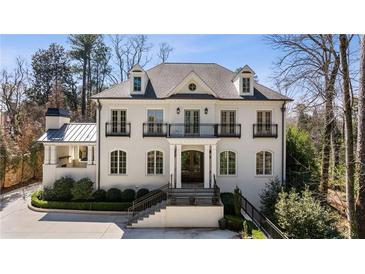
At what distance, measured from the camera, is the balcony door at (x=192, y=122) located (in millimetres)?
14000

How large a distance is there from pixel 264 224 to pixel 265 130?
519cm

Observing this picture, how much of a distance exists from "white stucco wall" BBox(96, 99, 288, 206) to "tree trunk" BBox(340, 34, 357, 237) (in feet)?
18.3

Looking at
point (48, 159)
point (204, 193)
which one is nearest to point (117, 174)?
point (48, 159)

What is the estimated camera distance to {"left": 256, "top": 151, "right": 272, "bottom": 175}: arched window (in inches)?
565

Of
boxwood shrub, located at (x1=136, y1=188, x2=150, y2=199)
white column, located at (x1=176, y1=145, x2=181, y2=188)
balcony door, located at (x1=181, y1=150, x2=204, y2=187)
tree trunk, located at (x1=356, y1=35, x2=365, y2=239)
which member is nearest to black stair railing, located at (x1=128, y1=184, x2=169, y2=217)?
boxwood shrub, located at (x1=136, y1=188, x2=150, y2=199)

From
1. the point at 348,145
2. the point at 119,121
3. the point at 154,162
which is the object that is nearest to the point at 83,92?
the point at 119,121

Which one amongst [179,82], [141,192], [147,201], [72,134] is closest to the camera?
[147,201]

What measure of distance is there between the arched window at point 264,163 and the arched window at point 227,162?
4.36 ft

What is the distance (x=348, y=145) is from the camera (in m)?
8.62

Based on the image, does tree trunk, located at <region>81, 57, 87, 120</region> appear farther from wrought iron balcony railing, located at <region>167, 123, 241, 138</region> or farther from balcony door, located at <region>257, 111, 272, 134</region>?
balcony door, located at <region>257, 111, 272, 134</region>

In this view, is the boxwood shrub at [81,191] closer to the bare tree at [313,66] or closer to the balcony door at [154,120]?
the balcony door at [154,120]

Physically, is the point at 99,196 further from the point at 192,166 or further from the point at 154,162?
the point at 192,166

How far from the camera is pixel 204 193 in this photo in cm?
1263

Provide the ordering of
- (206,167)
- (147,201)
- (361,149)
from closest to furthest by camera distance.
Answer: (361,149) → (147,201) → (206,167)
